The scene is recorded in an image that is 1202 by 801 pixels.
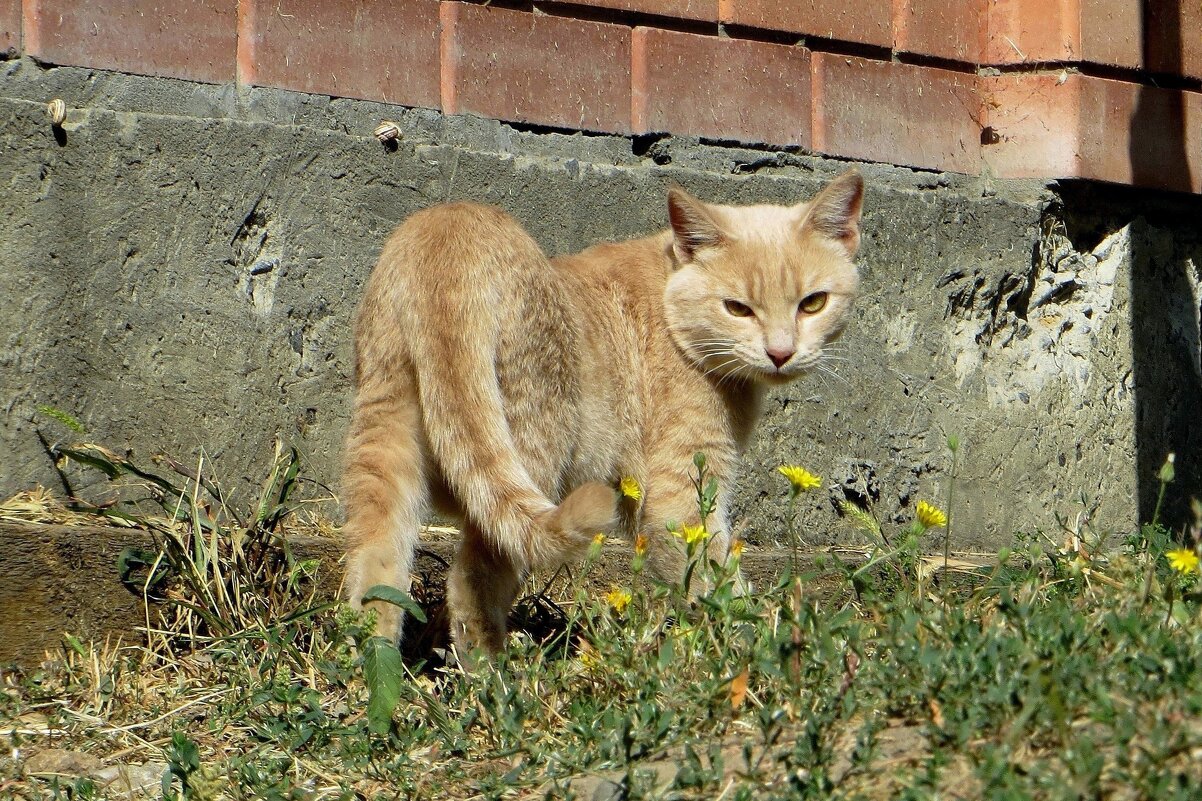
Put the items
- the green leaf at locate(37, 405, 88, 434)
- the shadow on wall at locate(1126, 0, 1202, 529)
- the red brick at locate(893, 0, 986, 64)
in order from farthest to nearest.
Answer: the shadow on wall at locate(1126, 0, 1202, 529)
the red brick at locate(893, 0, 986, 64)
the green leaf at locate(37, 405, 88, 434)

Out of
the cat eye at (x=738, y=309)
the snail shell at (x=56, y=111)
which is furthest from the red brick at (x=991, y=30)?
the snail shell at (x=56, y=111)

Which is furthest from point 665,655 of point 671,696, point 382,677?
point 382,677

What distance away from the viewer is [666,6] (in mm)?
4641

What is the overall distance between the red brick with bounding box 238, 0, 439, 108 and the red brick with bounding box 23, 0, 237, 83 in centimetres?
7

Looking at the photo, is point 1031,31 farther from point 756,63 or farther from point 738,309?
point 738,309

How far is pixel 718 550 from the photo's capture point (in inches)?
152

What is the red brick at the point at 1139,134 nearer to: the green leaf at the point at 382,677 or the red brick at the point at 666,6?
the red brick at the point at 666,6

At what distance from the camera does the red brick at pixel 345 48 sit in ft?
13.2

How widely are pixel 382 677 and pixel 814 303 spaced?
188cm

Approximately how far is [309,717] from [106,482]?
1.15m

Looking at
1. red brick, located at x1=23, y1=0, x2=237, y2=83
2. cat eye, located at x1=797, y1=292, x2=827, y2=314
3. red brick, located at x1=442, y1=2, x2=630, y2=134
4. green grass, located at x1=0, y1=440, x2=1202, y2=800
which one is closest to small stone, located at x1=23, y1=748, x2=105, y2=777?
green grass, located at x1=0, y1=440, x2=1202, y2=800

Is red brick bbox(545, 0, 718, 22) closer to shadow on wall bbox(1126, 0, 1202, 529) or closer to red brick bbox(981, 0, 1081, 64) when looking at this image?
red brick bbox(981, 0, 1081, 64)

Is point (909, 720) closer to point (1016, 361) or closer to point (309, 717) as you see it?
point (309, 717)

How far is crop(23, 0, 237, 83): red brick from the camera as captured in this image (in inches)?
147
